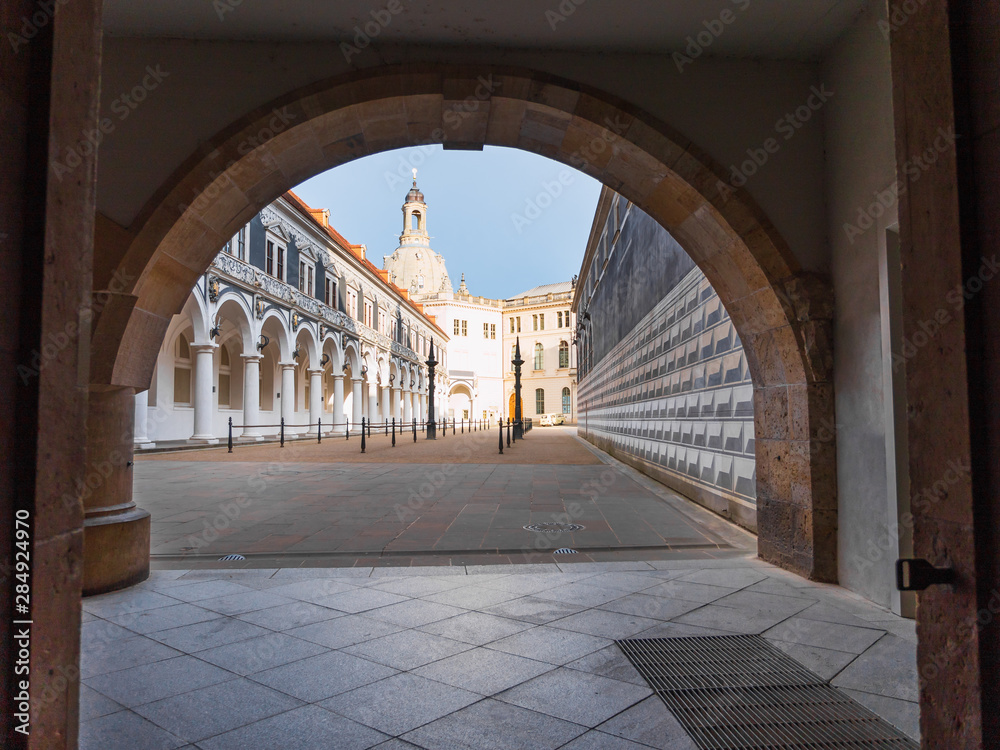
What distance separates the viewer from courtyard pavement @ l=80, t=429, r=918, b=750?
206 cm

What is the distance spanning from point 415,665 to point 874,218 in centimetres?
357

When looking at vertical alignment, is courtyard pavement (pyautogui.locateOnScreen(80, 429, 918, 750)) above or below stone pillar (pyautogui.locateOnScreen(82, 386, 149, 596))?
below

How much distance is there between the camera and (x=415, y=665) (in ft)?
8.32

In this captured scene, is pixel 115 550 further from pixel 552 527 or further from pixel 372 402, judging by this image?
pixel 372 402

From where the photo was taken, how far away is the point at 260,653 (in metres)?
2.66

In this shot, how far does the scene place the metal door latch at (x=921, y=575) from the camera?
4.69ft

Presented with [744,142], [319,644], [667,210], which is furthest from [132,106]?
[744,142]

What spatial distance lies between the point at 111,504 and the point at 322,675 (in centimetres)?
227

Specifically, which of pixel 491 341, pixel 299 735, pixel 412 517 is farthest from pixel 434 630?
pixel 491 341

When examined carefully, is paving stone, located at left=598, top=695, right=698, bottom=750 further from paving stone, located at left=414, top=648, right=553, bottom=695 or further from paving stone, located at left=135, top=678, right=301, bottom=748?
paving stone, located at left=135, top=678, right=301, bottom=748

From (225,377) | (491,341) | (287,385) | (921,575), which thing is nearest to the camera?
(921,575)

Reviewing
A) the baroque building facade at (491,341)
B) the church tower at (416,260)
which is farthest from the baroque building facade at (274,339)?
the church tower at (416,260)

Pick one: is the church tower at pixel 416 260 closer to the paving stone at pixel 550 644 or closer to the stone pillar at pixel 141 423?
the stone pillar at pixel 141 423

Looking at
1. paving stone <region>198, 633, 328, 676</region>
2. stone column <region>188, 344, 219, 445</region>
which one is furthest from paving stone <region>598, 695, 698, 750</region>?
stone column <region>188, 344, 219, 445</region>
